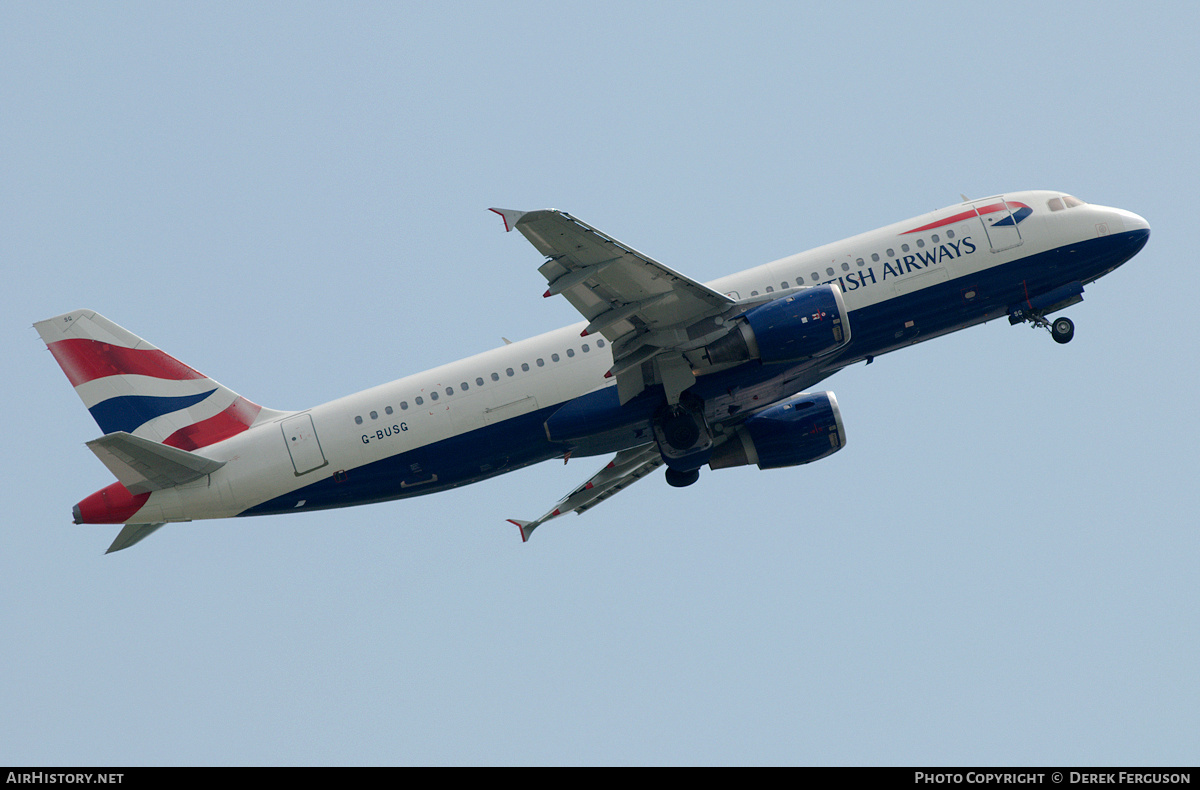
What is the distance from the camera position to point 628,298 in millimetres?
33000

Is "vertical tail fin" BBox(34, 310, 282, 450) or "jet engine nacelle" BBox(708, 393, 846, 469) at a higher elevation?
"vertical tail fin" BBox(34, 310, 282, 450)

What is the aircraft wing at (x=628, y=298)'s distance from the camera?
30109 mm

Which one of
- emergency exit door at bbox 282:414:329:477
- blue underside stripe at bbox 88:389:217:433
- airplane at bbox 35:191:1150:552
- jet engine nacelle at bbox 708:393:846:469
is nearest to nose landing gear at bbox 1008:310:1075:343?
airplane at bbox 35:191:1150:552

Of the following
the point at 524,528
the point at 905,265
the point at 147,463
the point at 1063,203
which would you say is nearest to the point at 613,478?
the point at 524,528

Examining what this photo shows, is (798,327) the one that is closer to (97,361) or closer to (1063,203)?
(1063,203)

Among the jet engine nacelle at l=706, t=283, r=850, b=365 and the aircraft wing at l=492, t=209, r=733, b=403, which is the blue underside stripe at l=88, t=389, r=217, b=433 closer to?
the aircraft wing at l=492, t=209, r=733, b=403

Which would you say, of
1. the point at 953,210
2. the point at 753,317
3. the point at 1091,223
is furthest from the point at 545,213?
the point at 1091,223

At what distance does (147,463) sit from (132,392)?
3962mm

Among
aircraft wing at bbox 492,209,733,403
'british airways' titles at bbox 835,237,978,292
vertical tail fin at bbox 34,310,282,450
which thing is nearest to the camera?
aircraft wing at bbox 492,209,733,403

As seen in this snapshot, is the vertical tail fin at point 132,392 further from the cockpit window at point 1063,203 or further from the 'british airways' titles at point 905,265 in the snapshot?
the cockpit window at point 1063,203

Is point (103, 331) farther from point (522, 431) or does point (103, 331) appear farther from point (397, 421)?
point (522, 431)

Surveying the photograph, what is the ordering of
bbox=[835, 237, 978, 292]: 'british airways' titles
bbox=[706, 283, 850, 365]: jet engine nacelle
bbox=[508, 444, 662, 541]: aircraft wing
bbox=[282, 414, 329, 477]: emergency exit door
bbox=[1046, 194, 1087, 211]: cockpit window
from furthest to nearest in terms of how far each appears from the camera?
bbox=[508, 444, 662, 541]: aircraft wing < bbox=[1046, 194, 1087, 211]: cockpit window < bbox=[282, 414, 329, 477]: emergency exit door < bbox=[835, 237, 978, 292]: 'british airways' titles < bbox=[706, 283, 850, 365]: jet engine nacelle

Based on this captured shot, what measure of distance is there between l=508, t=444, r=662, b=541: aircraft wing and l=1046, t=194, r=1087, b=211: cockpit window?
1573 centimetres

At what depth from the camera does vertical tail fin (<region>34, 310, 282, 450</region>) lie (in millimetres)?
37281
